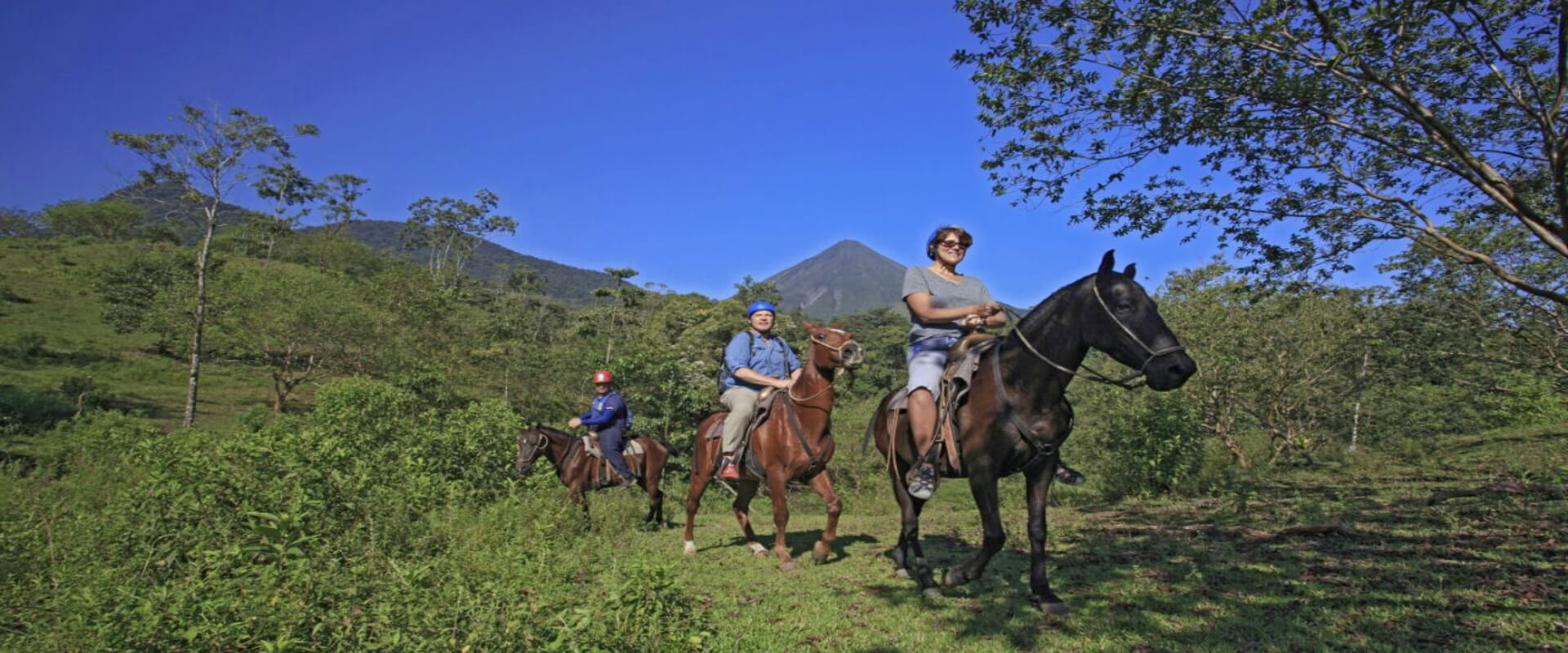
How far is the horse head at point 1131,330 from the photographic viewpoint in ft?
15.0

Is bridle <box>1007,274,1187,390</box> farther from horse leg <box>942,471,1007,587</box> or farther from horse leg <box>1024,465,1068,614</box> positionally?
horse leg <box>942,471,1007,587</box>

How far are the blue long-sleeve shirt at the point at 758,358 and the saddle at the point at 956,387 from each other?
3045mm

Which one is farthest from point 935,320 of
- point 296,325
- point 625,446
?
point 296,325

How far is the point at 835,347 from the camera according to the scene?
6887 millimetres

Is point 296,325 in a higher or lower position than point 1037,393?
higher

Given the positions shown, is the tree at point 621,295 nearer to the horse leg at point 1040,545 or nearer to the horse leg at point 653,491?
the horse leg at point 653,491

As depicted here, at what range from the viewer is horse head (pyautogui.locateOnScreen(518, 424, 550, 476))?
1284 centimetres

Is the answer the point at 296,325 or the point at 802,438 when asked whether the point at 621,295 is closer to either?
the point at 296,325

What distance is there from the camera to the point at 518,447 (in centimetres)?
1309

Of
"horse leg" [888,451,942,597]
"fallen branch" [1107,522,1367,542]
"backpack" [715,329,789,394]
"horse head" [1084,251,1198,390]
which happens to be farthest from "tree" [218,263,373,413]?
"horse head" [1084,251,1198,390]

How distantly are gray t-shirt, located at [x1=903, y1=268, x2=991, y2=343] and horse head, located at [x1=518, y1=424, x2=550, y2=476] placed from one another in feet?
29.1

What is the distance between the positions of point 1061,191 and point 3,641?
11.4 metres

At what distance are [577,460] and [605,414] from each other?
1.05m

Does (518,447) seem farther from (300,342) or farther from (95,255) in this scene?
(95,255)
